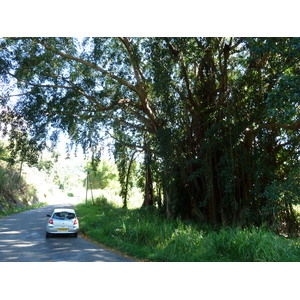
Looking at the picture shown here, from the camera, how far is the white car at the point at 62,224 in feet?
37.3

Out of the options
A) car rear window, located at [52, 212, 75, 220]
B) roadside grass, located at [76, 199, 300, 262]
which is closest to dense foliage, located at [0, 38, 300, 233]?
roadside grass, located at [76, 199, 300, 262]

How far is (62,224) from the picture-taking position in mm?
11500

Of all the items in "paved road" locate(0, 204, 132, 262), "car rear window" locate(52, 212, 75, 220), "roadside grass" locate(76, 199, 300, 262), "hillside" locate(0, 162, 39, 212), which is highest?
"hillside" locate(0, 162, 39, 212)

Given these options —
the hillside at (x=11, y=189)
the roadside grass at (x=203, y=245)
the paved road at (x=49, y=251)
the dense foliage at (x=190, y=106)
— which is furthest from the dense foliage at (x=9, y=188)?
the roadside grass at (x=203, y=245)

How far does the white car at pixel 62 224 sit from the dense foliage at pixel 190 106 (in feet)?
12.8

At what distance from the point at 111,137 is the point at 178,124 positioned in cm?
565

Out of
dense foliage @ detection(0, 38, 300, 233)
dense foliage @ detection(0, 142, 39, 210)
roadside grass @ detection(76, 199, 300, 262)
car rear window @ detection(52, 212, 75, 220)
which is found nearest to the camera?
roadside grass @ detection(76, 199, 300, 262)

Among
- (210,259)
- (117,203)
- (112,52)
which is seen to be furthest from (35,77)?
(117,203)

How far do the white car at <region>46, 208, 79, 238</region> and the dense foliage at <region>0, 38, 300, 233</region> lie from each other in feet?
12.8

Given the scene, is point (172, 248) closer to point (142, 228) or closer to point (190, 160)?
point (142, 228)

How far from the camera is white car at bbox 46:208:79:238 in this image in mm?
11383

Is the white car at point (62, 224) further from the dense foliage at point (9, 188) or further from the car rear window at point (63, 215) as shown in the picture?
the dense foliage at point (9, 188)

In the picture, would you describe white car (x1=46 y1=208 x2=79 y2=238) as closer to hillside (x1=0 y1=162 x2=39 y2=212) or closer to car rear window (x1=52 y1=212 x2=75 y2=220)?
car rear window (x1=52 y1=212 x2=75 y2=220)
